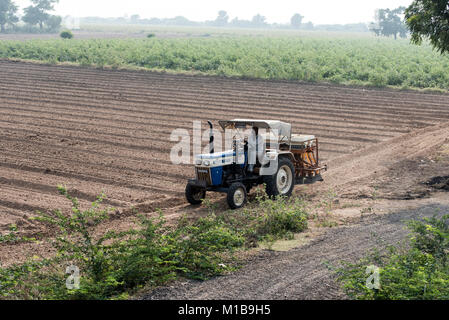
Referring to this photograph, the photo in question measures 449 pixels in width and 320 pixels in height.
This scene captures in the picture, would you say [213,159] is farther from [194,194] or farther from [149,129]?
[149,129]

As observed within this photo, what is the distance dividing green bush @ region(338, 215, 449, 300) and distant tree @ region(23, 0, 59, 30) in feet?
388

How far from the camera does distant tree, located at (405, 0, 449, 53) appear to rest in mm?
14906

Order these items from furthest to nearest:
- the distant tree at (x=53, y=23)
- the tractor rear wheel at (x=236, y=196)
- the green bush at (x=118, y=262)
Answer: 1. the distant tree at (x=53, y=23)
2. the tractor rear wheel at (x=236, y=196)
3. the green bush at (x=118, y=262)

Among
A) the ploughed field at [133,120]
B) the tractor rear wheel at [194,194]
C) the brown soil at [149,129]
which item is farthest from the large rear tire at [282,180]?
the ploughed field at [133,120]

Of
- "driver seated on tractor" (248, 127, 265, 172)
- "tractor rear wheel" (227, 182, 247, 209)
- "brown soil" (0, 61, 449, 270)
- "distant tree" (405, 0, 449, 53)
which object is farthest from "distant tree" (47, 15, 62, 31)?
"tractor rear wheel" (227, 182, 247, 209)

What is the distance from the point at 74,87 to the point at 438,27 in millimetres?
21923

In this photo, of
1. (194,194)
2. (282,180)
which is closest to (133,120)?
(194,194)

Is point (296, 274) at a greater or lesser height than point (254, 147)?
lesser

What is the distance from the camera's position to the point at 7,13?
4446 inches

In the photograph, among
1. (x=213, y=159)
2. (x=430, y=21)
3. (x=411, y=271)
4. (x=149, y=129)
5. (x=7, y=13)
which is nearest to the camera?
(x=411, y=271)

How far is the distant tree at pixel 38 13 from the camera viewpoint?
116 meters

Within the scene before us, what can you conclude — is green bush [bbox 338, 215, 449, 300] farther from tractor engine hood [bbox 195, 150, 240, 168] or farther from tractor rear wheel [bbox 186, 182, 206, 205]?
tractor rear wheel [bbox 186, 182, 206, 205]

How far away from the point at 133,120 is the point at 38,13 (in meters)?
105

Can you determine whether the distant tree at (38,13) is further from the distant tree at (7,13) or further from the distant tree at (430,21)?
the distant tree at (430,21)
